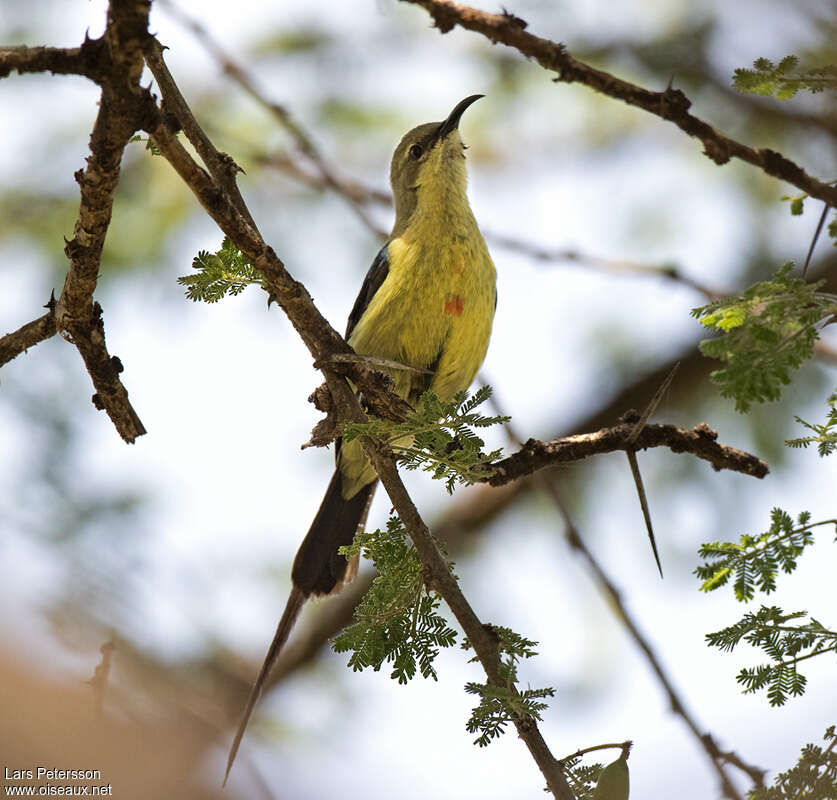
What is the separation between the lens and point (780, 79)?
8.34 feet

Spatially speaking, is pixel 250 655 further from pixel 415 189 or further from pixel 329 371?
→ pixel 329 371

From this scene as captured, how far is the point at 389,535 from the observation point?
332 centimetres

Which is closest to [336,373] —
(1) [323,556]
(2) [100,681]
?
(2) [100,681]

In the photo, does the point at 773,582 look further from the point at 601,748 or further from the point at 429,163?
the point at 429,163

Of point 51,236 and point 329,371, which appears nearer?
point 329,371

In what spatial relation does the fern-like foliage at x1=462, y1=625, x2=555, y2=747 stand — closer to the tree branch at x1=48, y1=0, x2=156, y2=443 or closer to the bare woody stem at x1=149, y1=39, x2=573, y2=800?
the bare woody stem at x1=149, y1=39, x2=573, y2=800

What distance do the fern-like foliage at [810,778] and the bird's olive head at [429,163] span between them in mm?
3826

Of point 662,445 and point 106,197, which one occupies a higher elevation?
point 106,197

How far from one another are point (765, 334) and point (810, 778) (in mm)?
1234

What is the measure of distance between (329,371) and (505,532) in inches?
199

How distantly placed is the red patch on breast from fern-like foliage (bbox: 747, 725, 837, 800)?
2.77 meters

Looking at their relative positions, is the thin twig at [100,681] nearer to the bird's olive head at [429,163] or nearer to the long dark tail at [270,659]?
the long dark tail at [270,659]

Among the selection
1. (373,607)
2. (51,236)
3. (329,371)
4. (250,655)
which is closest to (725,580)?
(373,607)

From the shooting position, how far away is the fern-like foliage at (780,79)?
99.2 inches
